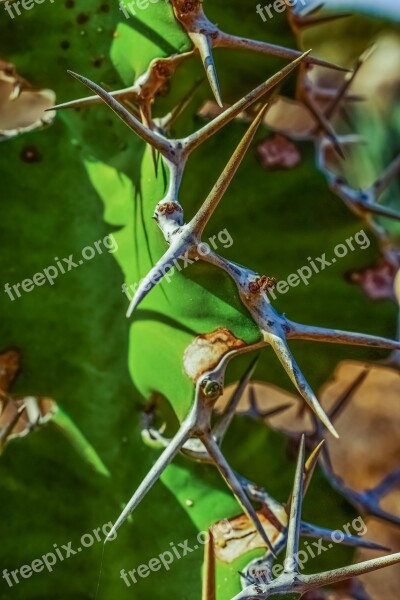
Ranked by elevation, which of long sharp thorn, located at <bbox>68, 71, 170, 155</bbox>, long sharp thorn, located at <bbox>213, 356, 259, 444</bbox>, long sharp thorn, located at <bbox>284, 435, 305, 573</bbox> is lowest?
long sharp thorn, located at <bbox>284, 435, 305, 573</bbox>

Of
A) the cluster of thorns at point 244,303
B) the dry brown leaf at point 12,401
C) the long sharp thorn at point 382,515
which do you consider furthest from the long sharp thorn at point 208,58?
the long sharp thorn at point 382,515

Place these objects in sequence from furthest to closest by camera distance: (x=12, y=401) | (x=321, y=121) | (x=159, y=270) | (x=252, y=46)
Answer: (x=321, y=121) < (x=12, y=401) < (x=252, y=46) < (x=159, y=270)

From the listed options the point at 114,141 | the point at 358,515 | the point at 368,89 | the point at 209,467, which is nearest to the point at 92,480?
the point at 209,467

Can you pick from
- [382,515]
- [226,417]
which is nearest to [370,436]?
[382,515]

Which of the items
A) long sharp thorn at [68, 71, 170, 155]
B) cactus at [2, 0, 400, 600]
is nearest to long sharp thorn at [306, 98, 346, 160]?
cactus at [2, 0, 400, 600]

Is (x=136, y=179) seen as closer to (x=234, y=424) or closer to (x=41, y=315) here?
(x=41, y=315)

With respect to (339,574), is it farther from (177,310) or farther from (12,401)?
(12,401)

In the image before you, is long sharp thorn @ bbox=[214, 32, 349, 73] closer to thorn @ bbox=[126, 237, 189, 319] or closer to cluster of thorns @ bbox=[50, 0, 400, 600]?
cluster of thorns @ bbox=[50, 0, 400, 600]

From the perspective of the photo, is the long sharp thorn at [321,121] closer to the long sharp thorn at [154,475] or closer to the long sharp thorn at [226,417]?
the long sharp thorn at [226,417]

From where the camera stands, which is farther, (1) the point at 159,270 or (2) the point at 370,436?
(2) the point at 370,436
